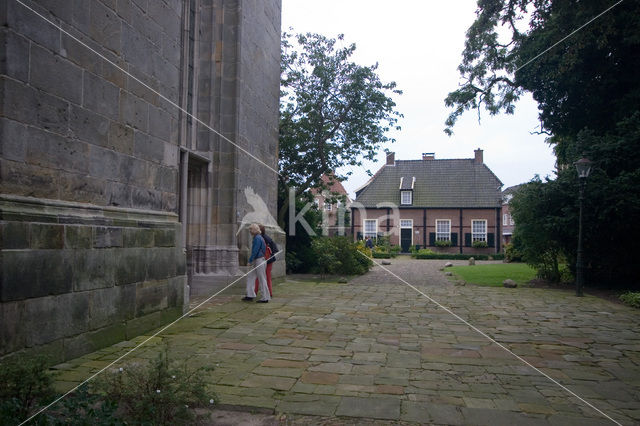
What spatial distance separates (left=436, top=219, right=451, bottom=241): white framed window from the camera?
4094 cm

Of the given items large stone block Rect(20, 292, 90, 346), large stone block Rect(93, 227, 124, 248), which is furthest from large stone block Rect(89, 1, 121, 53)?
large stone block Rect(20, 292, 90, 346)

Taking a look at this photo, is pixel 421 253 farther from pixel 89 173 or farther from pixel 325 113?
pixel 89 173

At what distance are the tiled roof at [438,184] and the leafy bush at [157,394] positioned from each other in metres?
39.4

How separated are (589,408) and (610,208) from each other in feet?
33.7

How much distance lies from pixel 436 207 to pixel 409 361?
3747cm

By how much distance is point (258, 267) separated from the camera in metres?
9.15

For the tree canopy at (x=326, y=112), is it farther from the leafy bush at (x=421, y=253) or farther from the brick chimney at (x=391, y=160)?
the brick chimney at (x=391, y=160)

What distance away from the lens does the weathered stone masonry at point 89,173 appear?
4.06 metres

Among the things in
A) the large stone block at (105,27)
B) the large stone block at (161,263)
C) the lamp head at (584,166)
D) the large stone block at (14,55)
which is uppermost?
the large stone block at (105,27)

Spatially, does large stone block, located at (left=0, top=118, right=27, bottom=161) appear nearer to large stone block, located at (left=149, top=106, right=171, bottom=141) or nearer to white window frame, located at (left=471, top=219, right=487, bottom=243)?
large stone block, located at (left=149, top=106, right=171, bottom=141)

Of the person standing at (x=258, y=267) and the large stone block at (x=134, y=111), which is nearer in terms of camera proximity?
the large stone block at (x=134, y=111)

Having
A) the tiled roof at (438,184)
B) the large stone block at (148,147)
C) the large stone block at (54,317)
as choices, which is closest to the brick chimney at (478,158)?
the tiled roof at (438,184)

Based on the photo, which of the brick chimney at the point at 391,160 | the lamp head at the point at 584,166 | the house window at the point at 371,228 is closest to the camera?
the lamp head at the point at 584,166

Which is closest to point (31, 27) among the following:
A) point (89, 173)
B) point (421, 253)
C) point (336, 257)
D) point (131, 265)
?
point (89, 173)
